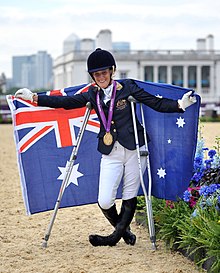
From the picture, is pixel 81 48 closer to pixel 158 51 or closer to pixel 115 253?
pixel 158 51

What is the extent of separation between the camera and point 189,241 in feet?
19.9

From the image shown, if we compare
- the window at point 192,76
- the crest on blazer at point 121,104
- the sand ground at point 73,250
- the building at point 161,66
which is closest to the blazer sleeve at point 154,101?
the crest on blazer at point 121,104

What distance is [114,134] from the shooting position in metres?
6.71

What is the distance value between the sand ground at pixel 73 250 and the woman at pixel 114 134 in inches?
11.4

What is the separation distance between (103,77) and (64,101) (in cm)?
46

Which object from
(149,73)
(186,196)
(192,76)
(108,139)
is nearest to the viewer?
(186,196)

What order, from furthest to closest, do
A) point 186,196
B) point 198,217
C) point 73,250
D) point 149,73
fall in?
1. point 149,73
2. point 73,250
3. point 186,196
4. point 198,217

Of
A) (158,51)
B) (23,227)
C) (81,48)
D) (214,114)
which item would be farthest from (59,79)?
(23,227)

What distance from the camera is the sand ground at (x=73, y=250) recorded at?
6.20 meters

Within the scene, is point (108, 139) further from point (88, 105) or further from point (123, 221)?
point (123, 221)

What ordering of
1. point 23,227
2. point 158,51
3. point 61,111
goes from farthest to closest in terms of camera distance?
point 158,51 → point 23,227 → point 61,111

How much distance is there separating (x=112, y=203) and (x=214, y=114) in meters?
31.4

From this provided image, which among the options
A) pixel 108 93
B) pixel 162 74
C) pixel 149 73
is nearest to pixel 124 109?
pixel 108 93

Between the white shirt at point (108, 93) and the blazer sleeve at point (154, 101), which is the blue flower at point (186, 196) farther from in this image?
the white shirt at point (108, 93)
